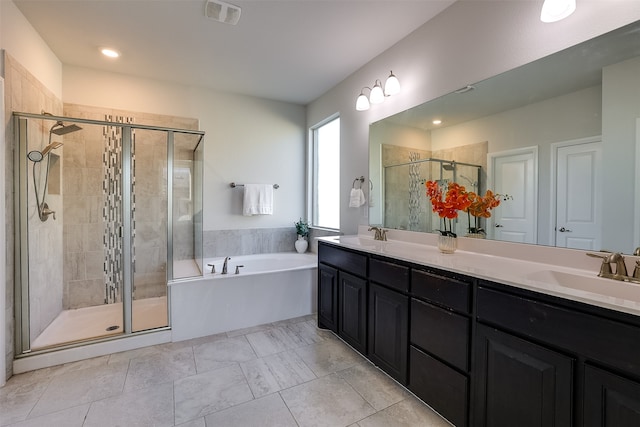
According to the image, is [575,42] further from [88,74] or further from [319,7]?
[88,74]

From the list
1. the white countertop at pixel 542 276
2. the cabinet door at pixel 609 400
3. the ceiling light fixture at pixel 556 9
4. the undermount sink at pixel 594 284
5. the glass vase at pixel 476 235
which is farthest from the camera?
the glass vase at pixel 476 235

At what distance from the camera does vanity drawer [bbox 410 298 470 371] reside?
4.59 feet

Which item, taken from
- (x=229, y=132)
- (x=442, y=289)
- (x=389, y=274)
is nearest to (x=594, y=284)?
(x=442, y=289)

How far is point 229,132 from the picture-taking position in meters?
3.62

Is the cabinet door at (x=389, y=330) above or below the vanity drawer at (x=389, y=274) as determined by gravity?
below

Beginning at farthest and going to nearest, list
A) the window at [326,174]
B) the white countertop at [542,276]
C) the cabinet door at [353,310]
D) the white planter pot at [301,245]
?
the white planter pot at [301,245], the window at [326,174], the cabinet door at [353,310], the white countertop at [542,276]

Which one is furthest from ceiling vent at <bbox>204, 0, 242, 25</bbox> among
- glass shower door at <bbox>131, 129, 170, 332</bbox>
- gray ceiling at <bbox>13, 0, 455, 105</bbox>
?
glass shower door at <bbox>131, 129, 170, 332</bbox>

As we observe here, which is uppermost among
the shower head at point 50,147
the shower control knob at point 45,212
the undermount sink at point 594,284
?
the shower head at point 50,147

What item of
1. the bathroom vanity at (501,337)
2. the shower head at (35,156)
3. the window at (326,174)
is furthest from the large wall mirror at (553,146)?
the shower head at (35,156)

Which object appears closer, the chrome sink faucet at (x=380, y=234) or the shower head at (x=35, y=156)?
the shower head at (x=35, y=156)

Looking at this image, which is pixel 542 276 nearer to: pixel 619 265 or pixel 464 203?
pixel 619 265

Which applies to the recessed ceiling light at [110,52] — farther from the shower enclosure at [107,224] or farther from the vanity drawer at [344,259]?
the vanity drawer at [344,259]

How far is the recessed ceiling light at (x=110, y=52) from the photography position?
2.61m

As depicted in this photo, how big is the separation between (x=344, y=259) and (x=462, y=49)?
1716 mm
